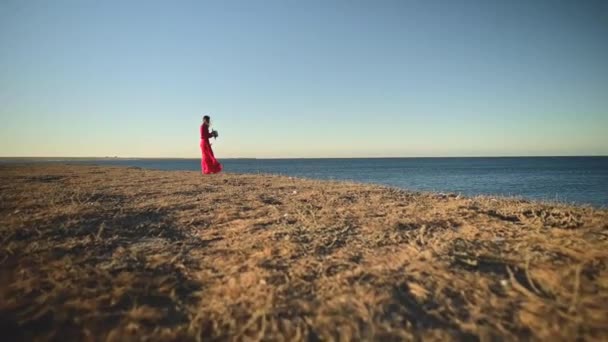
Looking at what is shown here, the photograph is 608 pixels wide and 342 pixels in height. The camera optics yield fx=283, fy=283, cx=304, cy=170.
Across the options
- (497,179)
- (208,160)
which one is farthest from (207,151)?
(497,179)

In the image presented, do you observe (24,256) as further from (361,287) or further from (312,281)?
(361,287)

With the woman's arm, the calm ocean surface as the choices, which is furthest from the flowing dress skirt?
the calm ocean surface

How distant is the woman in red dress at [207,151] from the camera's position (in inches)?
523

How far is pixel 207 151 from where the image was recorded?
542 inches

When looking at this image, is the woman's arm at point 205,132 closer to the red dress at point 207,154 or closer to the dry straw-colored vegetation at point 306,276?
the red dress at point 207,154

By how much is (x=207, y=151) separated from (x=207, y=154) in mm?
202

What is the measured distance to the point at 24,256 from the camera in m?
3.53

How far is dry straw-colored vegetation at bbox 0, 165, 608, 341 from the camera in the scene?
232cm

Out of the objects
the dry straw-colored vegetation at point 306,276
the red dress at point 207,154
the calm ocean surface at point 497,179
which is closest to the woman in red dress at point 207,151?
the red dress at point 207,154

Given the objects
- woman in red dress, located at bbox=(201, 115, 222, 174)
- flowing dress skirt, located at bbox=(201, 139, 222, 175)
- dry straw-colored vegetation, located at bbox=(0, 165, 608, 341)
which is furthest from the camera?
flowing dress skirt, located at bbox=(201, 139, 222, 175)

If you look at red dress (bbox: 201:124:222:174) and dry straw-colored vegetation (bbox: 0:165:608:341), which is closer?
dry straw-colored vegetation (bbox: 0:165:608:341)

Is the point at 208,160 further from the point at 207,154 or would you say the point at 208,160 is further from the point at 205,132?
the point at 205,132

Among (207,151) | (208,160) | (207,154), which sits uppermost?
(207,151)

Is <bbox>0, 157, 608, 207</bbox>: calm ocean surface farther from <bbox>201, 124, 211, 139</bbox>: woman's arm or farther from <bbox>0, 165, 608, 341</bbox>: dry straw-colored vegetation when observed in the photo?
<bbox>201, 124, 211, 139</bbox>: woman's arm
